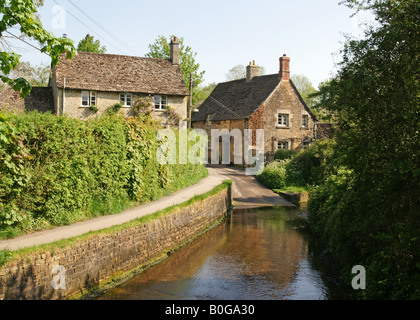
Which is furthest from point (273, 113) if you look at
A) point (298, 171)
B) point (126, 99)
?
point (126, 99)

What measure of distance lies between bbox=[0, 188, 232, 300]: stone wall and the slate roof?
24028 mm

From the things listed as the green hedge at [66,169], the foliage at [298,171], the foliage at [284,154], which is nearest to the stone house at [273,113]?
the foliage at [284,154]

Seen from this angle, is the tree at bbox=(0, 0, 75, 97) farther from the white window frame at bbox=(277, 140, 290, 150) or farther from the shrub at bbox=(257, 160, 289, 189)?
the white window frame at bbox=(277, 140, 290, 150)

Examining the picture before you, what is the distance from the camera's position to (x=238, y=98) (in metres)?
42.4

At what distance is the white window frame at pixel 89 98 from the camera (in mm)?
33128

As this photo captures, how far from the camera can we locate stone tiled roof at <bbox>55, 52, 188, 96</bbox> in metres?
33.1

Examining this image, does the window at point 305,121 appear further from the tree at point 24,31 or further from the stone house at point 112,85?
the tree at point 24,31

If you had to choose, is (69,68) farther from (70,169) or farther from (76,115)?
(70,169)

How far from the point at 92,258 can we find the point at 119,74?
89.1ft

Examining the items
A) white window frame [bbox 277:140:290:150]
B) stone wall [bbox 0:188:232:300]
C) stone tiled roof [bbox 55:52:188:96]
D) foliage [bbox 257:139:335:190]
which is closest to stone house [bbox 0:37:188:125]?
stone tiled roof [bbox 55:52:188:96]

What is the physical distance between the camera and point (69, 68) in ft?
110

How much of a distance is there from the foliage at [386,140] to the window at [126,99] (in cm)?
2635
